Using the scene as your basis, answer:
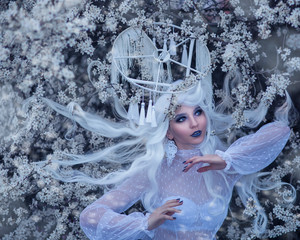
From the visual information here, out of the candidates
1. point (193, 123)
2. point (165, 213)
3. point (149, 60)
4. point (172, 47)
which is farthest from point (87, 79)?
point (165, 213)

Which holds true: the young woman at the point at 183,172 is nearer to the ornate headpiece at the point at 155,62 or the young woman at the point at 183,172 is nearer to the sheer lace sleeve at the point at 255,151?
the sheer lace sleeve at the point at 255,151

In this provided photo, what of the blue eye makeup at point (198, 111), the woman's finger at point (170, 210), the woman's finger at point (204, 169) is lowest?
the woman's finger at point (170, 210)

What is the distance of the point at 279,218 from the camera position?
3996 millimetres

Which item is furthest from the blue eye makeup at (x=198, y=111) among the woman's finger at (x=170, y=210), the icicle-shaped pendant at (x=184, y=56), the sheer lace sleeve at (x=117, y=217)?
the woman's finger at (x=170, y=210)

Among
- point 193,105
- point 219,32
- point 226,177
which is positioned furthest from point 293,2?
point 226,177

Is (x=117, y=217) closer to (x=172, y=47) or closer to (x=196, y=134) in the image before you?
(x=196, y=134)

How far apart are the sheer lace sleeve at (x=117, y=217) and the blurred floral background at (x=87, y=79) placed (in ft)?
1.67

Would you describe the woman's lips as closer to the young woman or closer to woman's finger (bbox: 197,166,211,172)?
the young woman

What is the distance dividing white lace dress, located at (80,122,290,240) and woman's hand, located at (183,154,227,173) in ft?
0.21

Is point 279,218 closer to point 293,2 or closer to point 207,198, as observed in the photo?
point 207,198

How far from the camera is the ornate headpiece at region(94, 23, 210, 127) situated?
3.53m

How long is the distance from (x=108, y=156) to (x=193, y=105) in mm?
963

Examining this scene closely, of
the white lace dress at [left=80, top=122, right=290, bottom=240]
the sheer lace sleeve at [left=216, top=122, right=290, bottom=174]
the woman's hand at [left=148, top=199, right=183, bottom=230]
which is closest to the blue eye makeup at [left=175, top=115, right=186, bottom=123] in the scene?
the white lace dress at [left=80, top=122, right=290, bottom=240]

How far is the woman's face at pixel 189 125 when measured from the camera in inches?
136
